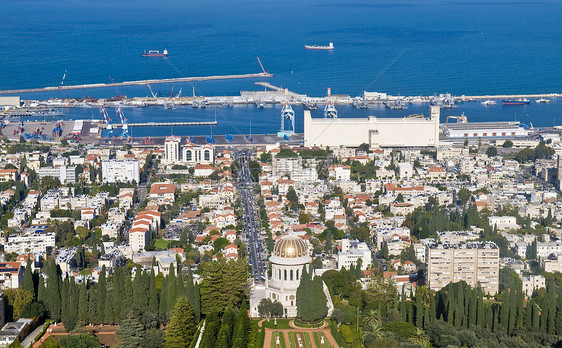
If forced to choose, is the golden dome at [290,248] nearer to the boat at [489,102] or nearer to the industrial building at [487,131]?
the industrial building at [487,131]

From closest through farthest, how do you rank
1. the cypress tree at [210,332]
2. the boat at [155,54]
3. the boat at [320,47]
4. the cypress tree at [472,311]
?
the cypress tree at [210,332] → the cypress tree at [472,311] → the boat at [155,54] → the boat at [320,47]

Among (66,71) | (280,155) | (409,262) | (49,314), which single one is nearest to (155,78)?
(66,71)

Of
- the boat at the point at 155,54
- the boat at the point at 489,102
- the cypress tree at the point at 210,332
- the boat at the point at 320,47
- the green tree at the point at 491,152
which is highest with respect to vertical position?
the boat at the point at 320,47

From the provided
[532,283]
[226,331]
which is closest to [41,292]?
[226,331]

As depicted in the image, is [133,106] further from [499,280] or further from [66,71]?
[499,280]

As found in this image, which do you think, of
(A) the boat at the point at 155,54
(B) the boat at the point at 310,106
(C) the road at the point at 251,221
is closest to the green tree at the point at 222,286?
(C) the road at the point at 251,221

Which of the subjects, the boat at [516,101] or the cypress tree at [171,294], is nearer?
the cypress tree at [171,294]

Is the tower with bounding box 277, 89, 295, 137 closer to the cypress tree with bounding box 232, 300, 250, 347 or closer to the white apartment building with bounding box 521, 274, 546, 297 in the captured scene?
the white apartment building with bounding box 521, 274, 546, 297

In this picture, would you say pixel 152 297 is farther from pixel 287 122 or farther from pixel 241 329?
pixel 287 122
